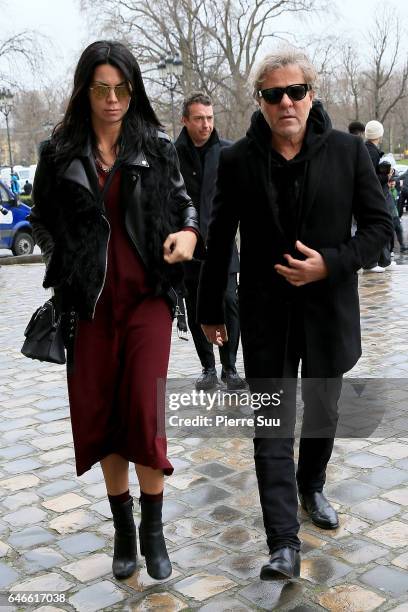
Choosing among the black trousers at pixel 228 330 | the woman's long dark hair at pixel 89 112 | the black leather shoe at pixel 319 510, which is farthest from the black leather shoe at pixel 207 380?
the woman's long dark hair at pixel 89 112

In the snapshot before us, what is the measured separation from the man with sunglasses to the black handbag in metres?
0.74

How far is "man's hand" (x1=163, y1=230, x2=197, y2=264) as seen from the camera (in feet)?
10.3

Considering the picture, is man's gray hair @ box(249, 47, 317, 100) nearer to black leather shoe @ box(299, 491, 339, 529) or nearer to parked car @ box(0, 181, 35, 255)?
black leather shoe @ box(299, 491, 339, 529)

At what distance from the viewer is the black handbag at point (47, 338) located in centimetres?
317

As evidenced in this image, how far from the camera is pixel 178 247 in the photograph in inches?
123

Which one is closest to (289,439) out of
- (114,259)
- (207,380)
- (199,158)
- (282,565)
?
(282,565)

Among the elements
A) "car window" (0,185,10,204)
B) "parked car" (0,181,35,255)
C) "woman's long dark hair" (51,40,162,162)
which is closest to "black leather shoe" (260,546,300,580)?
"woman's long dark hair" (51,40,162,162)

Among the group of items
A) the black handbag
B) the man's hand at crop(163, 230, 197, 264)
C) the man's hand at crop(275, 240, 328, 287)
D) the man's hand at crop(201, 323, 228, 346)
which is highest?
the man's hand at crop(163, 230, 197, 264)

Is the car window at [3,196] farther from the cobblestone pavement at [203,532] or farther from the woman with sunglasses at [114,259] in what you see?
the woman with sunglasses at [114,259]

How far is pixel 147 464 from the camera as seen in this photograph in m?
3.13

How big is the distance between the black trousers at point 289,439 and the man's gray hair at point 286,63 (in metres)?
0.94

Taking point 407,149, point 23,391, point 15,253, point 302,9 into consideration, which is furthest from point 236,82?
point 407,149

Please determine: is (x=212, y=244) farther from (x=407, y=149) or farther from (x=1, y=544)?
(x=407, y=149)

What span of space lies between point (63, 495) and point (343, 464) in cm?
151
